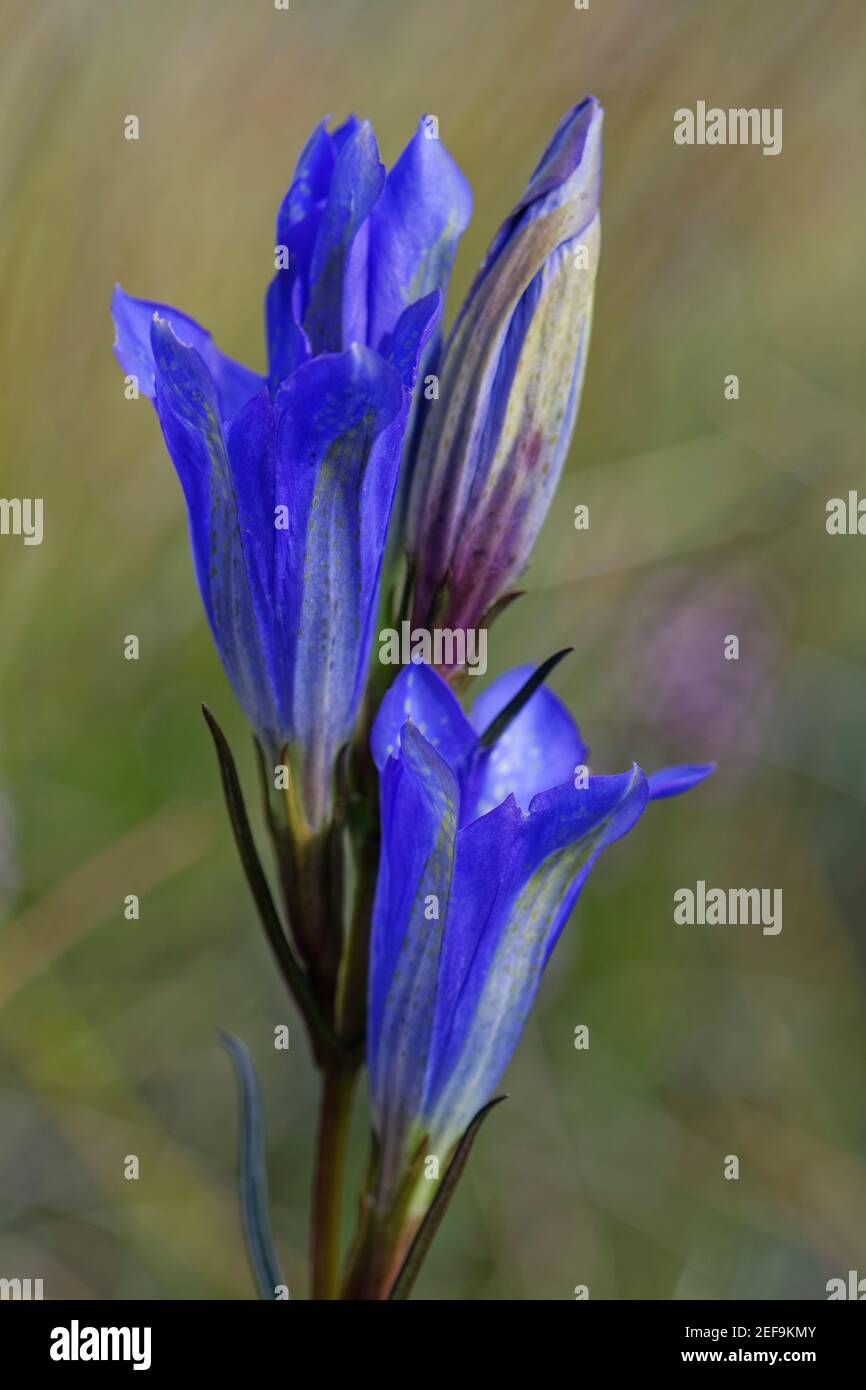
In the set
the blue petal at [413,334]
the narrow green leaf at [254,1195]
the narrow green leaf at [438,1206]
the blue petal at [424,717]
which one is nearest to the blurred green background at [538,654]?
the narrow green leaf at [254,1195]

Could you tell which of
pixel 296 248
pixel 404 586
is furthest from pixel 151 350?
pixel 404 586

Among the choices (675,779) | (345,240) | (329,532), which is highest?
(345,240)

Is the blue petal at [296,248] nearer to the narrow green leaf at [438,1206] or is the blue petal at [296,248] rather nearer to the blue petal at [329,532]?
the blue petal at [329,532]

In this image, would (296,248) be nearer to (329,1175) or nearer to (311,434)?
(311,434)

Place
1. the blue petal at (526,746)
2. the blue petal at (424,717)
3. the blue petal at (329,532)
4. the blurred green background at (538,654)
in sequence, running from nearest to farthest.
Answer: the blue petal at (329,532)
the blue petal at (424,717)
the blue petal at (526,746)
the blurred green background at (538,654)

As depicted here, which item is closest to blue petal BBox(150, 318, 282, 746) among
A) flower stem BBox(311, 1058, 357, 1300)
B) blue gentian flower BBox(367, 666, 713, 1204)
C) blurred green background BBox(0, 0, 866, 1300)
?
blue gentian flower BBox(367, 666, 713, 1204)

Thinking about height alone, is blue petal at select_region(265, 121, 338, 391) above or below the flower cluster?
above

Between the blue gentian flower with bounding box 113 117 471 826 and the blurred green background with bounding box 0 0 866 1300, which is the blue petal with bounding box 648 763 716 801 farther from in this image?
the blurred green background with bounding box 0 0 866 1300
